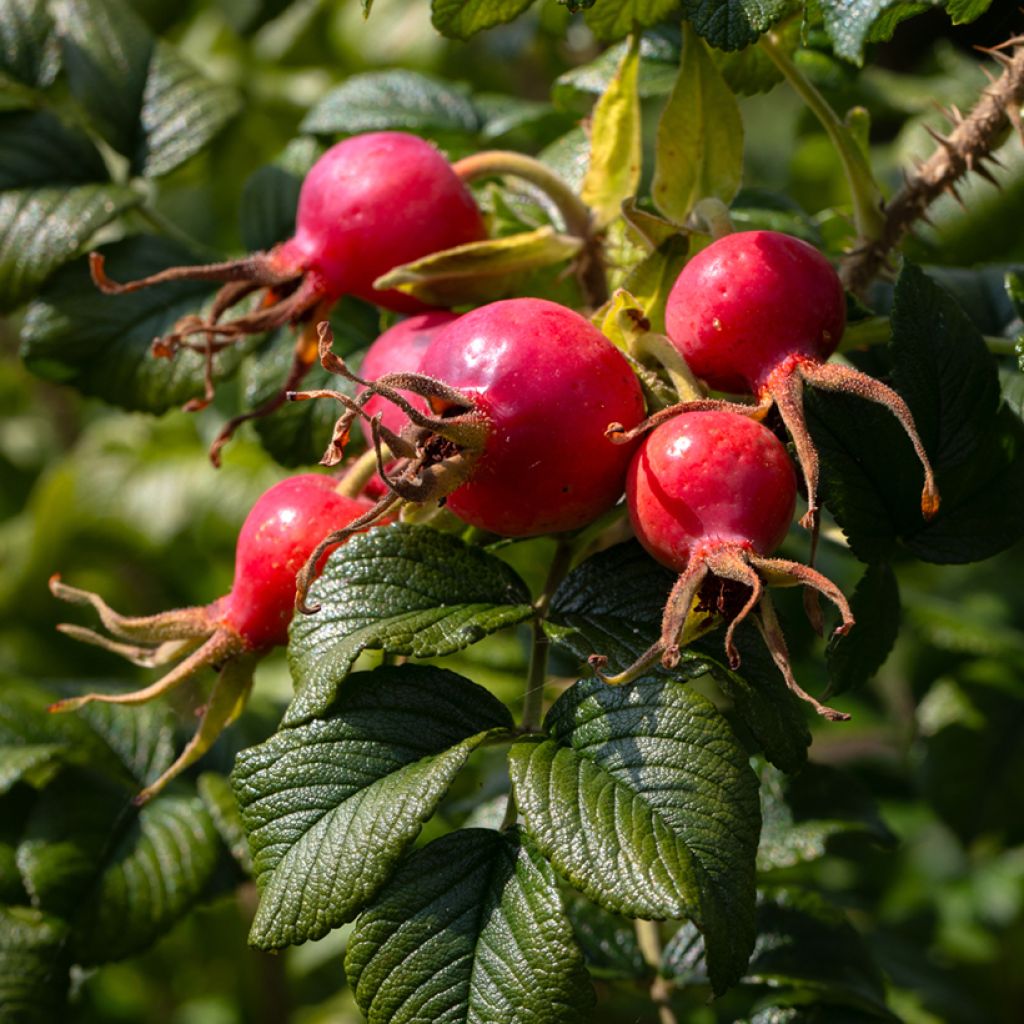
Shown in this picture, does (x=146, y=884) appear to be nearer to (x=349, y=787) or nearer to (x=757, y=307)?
(x=349, y=787)

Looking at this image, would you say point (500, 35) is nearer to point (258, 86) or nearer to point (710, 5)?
point (258, 86)

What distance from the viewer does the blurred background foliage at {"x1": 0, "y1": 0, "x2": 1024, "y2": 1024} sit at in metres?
2.04

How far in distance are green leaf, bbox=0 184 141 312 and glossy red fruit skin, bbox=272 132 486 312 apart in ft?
1.47

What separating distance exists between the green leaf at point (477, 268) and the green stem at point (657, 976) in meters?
0.78

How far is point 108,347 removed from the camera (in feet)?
5.85

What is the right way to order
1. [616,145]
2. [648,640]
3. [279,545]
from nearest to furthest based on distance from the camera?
[648,640] < [279,545] < [616,145]

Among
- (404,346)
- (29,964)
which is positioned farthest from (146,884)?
(404,346)

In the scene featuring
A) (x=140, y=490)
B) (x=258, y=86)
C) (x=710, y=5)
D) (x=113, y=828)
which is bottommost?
(x=140, y=490)

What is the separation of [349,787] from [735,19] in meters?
0.77

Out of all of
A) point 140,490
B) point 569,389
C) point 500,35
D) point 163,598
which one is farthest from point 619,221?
point 163,598

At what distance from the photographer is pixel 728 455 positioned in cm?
108

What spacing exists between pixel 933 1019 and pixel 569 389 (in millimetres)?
1731

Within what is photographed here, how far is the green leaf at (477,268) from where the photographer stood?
1.37 metres

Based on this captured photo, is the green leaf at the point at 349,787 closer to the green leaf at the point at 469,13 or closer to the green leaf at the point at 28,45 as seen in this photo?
the green leaf at the point at 469,13
